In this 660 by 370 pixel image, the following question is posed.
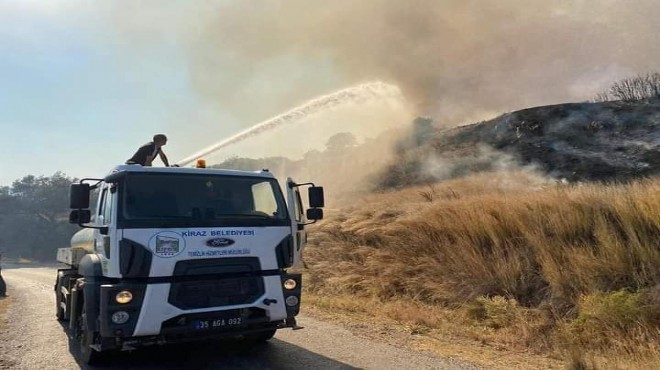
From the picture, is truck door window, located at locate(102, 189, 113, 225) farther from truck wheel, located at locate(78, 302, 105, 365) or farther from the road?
the road

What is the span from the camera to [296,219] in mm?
5832

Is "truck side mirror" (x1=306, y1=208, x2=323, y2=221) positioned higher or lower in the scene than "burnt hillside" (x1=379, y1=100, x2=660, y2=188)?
lower

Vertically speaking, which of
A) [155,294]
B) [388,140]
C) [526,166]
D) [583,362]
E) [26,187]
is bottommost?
[583,362]

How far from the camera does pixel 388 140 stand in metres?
29.0

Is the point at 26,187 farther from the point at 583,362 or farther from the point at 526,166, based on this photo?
the point at 583,362

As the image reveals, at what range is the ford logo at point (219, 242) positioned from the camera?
499 cm

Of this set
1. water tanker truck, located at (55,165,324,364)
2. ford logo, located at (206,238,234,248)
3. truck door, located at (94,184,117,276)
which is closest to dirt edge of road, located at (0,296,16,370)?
water tanker truck, located at (55,165,324,364)

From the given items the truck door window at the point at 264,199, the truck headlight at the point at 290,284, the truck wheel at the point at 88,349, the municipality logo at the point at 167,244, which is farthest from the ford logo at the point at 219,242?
the truck wheel at the point at 88,349

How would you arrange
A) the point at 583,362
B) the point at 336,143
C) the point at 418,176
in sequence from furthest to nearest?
1. the point at 336,143
2. the point at 418,176
3. the point at 583,362

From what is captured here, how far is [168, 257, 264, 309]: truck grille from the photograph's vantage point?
4.80 meters

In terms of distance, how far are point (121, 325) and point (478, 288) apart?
5656mm

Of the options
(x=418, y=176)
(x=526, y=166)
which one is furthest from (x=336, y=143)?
(x=526, y=166)

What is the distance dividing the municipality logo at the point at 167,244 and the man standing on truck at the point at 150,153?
5.47 ft

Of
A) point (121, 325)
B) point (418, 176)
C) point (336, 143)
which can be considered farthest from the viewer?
point (336, 143)
